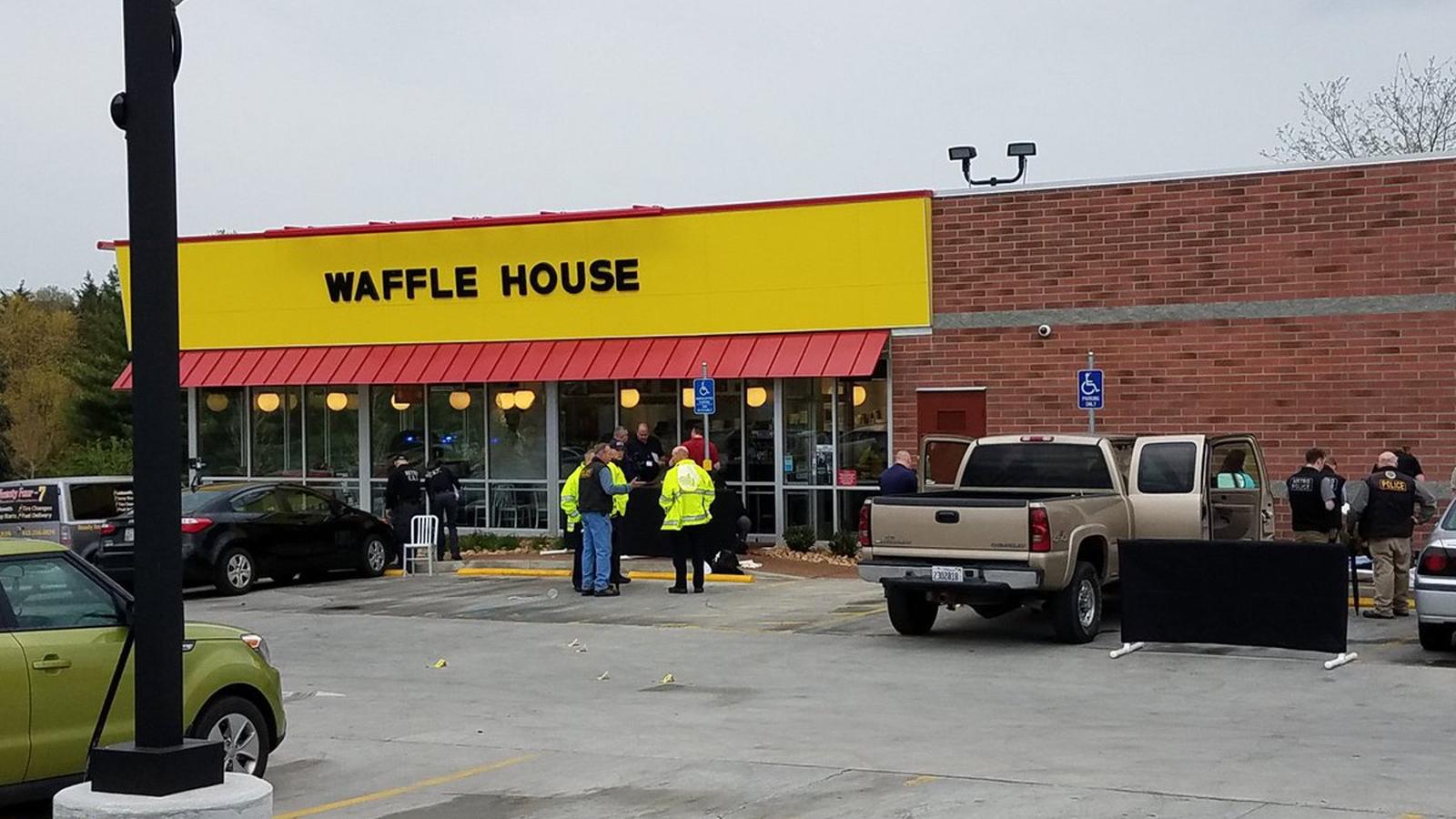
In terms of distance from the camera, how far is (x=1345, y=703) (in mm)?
13086

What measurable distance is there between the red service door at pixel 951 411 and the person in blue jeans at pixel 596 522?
681cm

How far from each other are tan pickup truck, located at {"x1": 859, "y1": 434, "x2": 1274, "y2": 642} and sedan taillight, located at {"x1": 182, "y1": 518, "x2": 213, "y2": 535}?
10.1 meters

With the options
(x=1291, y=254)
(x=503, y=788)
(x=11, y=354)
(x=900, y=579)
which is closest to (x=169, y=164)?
(x=503, y=788)

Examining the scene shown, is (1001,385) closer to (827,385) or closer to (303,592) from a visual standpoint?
(827,385)

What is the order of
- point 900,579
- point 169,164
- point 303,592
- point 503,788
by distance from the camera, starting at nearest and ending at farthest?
point 169,164
point 503,788
point 900,579
point 303,592

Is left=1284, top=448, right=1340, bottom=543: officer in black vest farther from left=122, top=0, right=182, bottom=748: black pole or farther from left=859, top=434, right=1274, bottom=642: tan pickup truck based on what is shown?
left=122, top=0, right=182, bottom=748: black pole

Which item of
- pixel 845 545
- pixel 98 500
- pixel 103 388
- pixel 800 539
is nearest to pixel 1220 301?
pixel 845 545

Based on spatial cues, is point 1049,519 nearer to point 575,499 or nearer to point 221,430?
point 575,499

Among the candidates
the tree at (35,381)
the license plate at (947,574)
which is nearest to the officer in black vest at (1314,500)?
the license plate at (947,574)

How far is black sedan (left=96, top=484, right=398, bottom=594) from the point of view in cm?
2322

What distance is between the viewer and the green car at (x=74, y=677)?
894cm

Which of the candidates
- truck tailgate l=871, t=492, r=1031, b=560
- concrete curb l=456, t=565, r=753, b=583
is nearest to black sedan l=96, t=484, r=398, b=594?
concrete curb l=456, t=565, r=753, b=583

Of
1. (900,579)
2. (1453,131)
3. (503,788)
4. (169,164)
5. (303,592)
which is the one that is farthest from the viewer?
(1453,131)

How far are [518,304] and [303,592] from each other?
8.16m
